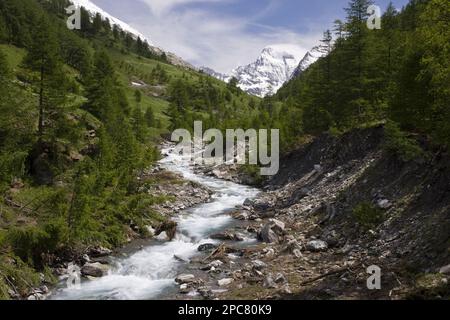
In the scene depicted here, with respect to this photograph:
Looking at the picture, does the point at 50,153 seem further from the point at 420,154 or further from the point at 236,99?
the point at 236,99

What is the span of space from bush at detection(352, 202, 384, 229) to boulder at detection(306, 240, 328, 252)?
2283mm

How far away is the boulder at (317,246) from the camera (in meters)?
21.9

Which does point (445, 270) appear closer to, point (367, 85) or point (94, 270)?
point (94, 270)

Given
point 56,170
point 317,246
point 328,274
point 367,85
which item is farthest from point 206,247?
point 367,85

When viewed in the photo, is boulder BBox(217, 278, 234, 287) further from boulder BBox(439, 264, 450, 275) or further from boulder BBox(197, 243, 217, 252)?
boulder BBox(439, 264, 450, 275)

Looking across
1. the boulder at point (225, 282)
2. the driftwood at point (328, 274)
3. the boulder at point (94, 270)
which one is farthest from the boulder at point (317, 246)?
Result: the boulder at point (94, 270)

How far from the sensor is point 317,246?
869 inches

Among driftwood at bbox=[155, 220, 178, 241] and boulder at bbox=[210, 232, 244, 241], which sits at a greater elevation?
driftwood at bbox=[155, 220, 178, 241]

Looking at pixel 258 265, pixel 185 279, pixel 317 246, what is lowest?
pixel 185 279

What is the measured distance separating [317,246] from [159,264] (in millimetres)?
9035

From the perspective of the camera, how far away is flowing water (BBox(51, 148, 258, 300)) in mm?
19344

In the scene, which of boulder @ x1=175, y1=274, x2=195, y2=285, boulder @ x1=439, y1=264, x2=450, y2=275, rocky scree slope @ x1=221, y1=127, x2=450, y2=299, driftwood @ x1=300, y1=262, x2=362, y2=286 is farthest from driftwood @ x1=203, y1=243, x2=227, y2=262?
boulder @ x1=439, y1=264, x2=450, y2=275

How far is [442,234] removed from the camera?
1611 centimetres
